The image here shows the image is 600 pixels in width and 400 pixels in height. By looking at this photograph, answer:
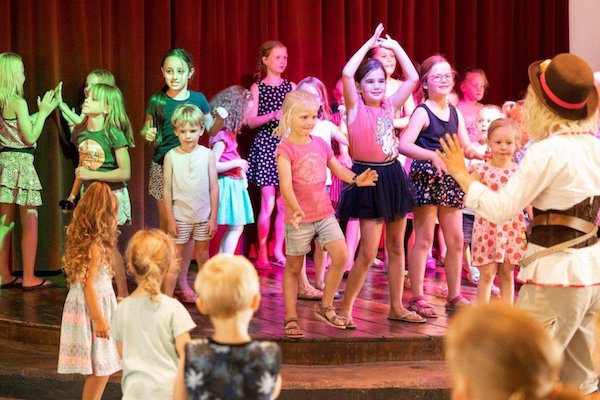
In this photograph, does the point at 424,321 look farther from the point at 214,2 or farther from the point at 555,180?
the point at 214,2

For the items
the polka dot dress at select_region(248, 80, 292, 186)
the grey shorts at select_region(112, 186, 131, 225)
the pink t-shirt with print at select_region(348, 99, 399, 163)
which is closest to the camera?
the pink t-shirt with print at select_region(348, 99, 399, 163)

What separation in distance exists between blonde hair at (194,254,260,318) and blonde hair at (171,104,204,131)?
2992mm

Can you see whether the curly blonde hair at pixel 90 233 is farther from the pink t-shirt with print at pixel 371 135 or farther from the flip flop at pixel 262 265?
the flip flop at pixel 262 265

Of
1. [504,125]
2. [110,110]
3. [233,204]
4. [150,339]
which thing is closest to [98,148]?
[110,110]

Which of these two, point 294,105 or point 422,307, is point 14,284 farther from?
point 422,307

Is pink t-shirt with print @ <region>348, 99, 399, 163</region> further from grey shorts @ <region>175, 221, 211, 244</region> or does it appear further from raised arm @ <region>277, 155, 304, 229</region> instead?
grey shorts @ <region>175, 221, 211, 244</region>

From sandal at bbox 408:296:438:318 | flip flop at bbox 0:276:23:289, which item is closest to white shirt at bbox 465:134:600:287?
sandal at bbox 408:296:438:318

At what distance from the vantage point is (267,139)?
7152 mm

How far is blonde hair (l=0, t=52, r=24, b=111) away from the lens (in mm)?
6238

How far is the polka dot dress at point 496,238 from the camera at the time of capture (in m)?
5.29

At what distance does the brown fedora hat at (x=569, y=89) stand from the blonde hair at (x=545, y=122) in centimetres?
2

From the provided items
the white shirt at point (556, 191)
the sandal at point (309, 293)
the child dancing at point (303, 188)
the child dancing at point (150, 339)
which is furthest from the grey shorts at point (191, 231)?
the white shirt at point (556, 191)

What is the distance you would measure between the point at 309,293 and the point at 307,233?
1.04 metres

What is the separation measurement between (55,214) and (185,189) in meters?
1.57
